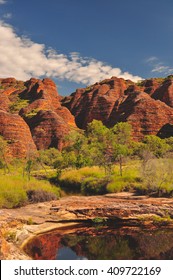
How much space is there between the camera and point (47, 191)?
29891 millimetres

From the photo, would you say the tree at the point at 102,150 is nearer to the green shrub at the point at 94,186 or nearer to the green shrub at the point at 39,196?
the green shrub at the point at 94,186

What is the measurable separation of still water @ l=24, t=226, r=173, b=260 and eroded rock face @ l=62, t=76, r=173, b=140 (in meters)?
90.5

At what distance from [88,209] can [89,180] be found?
17190 mm

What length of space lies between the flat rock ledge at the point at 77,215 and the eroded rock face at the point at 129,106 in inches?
3358

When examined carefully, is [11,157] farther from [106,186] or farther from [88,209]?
[88,209]

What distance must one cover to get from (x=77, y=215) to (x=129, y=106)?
101 meters

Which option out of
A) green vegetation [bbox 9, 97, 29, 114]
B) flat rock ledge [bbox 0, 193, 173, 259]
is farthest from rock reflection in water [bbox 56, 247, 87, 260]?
green vegetation [bbox 9, 97, 29, 114]

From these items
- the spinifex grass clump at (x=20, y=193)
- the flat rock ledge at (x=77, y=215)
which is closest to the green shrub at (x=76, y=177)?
the spinifex grass clump at (x=20, y=193)

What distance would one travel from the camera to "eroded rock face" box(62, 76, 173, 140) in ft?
362

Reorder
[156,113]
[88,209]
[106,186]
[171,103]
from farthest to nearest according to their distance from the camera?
[171,103] → [156,113] → [106,186] → [88,209]

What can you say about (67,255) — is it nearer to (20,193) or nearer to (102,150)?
(20,193)

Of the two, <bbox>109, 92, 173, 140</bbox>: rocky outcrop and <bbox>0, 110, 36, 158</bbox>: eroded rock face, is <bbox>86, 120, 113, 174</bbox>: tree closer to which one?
<bbox>0, 110, 36, 158</bbox>: eroded rock face

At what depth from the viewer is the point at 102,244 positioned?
16.0 metres

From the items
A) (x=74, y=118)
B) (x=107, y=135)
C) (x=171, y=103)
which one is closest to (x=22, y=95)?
(x=74, y=118)
